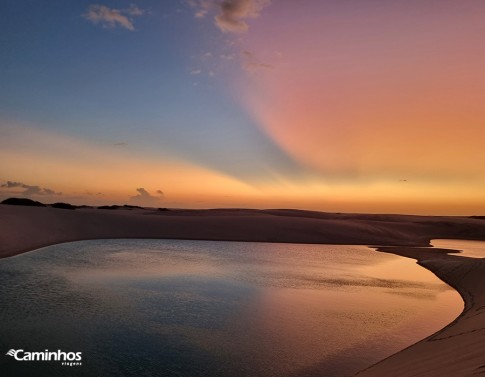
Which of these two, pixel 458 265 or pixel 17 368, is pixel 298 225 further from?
pixel 17 368

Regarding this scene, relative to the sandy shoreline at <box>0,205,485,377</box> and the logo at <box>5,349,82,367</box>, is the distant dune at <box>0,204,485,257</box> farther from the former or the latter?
the logo at <box>5,349,82,367</box>

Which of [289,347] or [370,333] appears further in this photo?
[370,333]

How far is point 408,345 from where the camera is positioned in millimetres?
9328

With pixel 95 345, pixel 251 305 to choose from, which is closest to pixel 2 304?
pixel 95 345

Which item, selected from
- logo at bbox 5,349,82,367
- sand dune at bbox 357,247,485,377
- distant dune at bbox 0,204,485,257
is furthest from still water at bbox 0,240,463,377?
distant dune at bbox 0,204,485,257

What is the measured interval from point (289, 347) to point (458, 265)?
17.3 metres

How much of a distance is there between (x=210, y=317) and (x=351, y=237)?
121ft

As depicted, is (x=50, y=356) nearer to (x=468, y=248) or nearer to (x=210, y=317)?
(x=210, y=317)

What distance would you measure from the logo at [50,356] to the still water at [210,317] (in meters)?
0.15

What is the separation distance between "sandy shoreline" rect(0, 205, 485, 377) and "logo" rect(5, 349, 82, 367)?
18.5ft

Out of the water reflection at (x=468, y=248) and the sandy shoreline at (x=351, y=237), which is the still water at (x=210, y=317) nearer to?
the sandy shoreline at (x=351, y=237)

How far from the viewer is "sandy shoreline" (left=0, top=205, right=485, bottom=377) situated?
696 cm

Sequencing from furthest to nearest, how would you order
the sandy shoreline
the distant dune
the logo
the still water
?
the distant dune
the still water
the logo
the sandy shoreline

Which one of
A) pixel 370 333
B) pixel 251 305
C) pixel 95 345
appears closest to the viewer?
pixel 95 345
